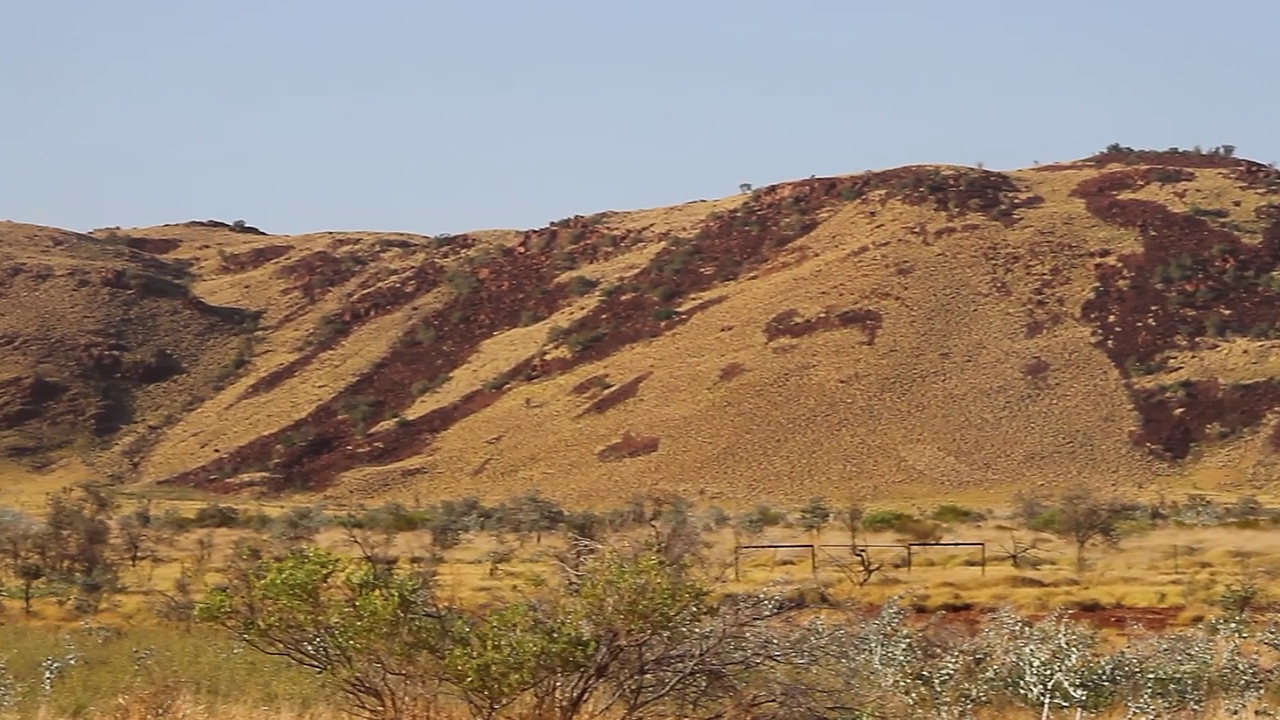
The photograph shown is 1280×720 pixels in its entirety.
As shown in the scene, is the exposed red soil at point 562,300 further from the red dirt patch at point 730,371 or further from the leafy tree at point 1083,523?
the leafy tree at point 1083,523

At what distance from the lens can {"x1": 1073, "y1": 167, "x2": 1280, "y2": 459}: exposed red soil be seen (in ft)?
189

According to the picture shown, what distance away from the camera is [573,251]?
287ft

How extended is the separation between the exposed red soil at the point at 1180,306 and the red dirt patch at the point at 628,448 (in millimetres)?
18310

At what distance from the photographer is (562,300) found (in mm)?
80188

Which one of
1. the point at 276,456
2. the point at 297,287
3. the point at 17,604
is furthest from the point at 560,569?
the point at 297,287

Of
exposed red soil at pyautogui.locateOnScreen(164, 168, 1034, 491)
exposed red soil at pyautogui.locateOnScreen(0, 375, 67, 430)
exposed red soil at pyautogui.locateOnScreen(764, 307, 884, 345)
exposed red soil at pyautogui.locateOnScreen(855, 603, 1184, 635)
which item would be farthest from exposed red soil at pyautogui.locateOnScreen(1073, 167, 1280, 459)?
exposed red soil at pyautogui.locateOnScreen(0, 375, 67, 430)

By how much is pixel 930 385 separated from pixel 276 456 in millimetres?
29472

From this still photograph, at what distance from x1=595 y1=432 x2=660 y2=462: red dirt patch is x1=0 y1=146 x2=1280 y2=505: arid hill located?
0.57 feet

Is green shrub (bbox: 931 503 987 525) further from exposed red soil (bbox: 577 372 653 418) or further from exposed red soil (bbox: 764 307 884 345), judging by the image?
exposed red soil (bbox: 577 372 653 418)

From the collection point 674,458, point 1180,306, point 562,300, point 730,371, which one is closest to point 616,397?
point 730,371

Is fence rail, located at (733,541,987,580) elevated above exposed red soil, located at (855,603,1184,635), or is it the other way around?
exposed red soil, located at (855,603,1184,635)

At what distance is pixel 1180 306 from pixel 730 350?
19106 mm

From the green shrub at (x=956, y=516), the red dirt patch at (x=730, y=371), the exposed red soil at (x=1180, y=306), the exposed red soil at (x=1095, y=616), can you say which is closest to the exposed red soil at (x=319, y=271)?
the red dirt patch at (x=730, y=371)

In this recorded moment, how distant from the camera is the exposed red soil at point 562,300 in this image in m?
68.7
